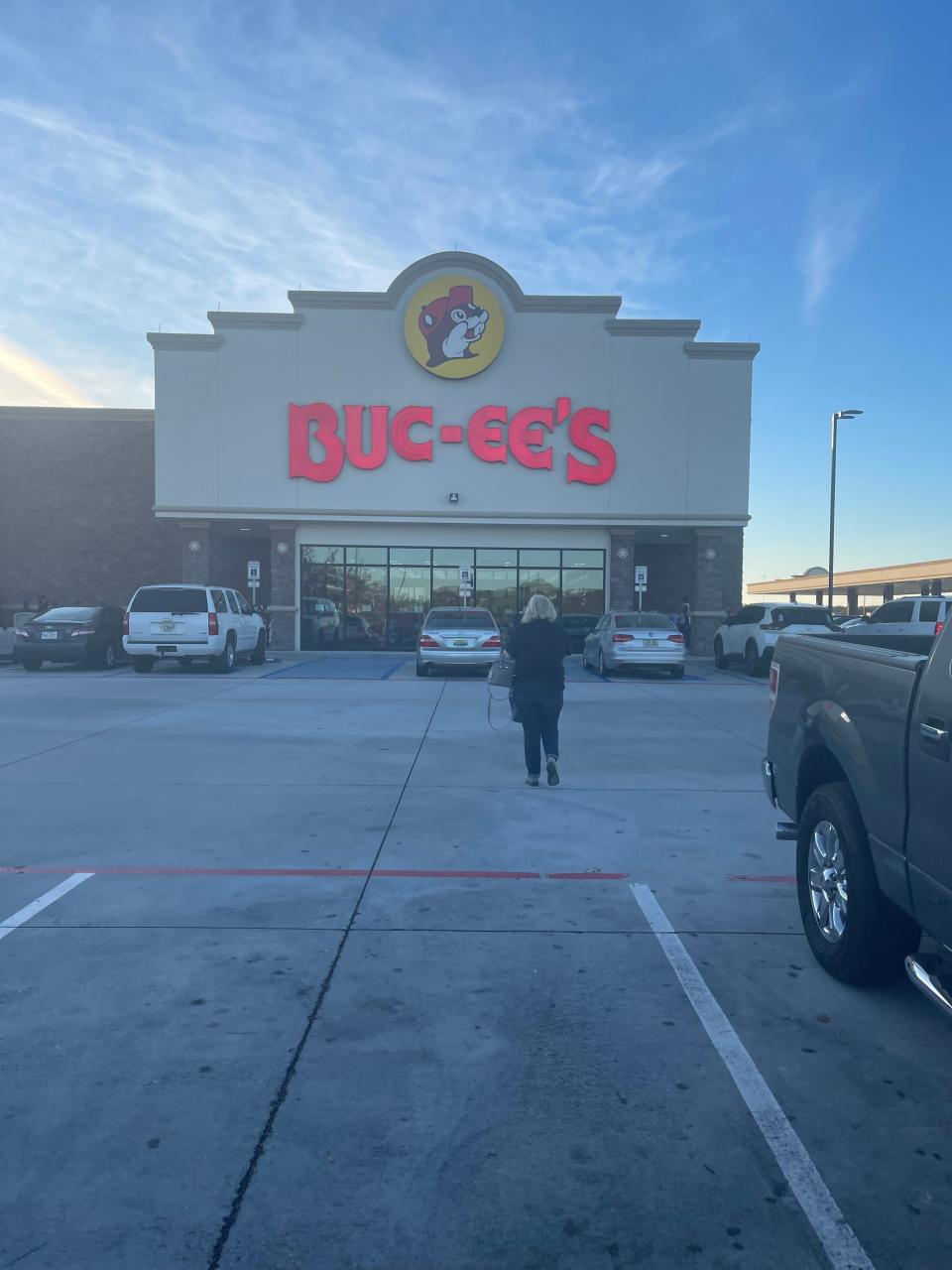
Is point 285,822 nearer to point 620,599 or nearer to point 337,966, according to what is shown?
point 337,966

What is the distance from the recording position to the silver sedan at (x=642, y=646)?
2133 centimetres

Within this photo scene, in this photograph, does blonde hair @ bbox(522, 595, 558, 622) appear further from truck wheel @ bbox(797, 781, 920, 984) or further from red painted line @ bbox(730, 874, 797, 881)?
truck wheel @ bbox(797, 781, 920, 984)

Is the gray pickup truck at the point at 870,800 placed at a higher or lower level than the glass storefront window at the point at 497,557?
lower

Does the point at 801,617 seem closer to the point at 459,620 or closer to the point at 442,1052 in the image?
the point at 459,620

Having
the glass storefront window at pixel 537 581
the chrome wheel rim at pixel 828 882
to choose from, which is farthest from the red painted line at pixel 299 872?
the glass storefront window at pixel 537 581

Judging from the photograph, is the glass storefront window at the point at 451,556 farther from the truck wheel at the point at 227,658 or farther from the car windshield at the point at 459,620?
the truck wheel at the point at 227,658

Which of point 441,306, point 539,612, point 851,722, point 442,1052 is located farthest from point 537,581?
point 442,1052

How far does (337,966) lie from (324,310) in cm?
2580

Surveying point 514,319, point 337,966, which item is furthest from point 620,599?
point 337,966

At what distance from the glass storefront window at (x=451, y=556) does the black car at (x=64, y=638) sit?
1024cm

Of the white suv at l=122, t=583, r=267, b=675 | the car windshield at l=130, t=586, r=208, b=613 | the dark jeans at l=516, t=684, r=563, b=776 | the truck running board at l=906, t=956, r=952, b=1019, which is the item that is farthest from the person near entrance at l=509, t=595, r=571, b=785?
the car windshield at l=130, t=586, r=208, b=613

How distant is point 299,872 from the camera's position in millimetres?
6242

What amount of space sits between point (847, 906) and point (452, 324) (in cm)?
2563

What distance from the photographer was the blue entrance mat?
20.9 metres
